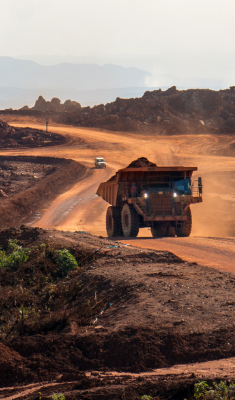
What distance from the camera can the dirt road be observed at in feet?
51.7

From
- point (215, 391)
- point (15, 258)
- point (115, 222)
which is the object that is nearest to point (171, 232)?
point (115, 222)

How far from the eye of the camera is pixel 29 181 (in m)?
38.6

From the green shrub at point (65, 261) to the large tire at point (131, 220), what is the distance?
20.2 feet

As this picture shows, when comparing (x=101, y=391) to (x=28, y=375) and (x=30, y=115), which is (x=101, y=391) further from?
(x=30, y=115)

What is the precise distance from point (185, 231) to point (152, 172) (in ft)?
9.21

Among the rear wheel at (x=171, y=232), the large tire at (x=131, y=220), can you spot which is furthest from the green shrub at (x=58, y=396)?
the rear wheel at (x=171, y=232)

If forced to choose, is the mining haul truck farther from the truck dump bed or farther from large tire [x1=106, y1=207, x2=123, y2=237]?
large tire [x1=106, y1=207, x2=123, y2=237]

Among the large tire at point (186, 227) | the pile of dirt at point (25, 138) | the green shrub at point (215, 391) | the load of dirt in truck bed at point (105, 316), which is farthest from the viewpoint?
the pile of dirt at point (25, 138)

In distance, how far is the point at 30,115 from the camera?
80.3m

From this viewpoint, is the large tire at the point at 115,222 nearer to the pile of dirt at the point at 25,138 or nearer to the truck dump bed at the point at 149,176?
the truck dump bed at the point at 149,176

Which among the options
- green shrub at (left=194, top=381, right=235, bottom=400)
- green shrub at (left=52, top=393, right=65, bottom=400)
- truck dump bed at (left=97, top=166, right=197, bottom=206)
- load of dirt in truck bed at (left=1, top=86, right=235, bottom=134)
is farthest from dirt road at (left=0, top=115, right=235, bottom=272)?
green shrub at (left=52, top=393, right=65, bottom=400)

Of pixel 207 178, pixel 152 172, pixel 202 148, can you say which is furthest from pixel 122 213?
pixel 202 148

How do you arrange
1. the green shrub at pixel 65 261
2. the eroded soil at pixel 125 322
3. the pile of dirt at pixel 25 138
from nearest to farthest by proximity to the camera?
the eroded soil at pixel 125 322 → the green shrub at pixel 65 261 → the pile of dirt at pixel 25 138

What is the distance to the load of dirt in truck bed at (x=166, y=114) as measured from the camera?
69750 mm
